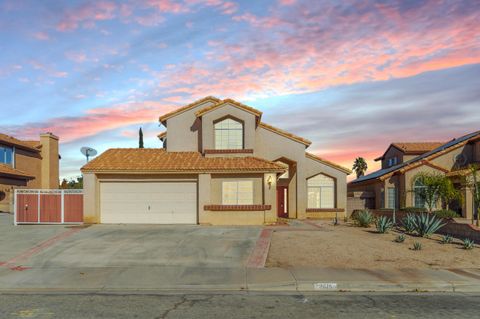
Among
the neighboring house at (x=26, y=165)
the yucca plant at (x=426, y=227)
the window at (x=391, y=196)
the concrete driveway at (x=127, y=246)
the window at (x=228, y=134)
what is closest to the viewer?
the concrete driveway at (x=127, y=246)

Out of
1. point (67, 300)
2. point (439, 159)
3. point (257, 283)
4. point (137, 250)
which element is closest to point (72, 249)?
point (137, 250)

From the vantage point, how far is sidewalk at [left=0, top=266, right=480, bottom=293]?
1200cm

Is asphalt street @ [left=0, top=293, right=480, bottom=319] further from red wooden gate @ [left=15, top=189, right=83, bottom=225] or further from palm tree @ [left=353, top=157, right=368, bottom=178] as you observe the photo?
palm tree @ [left=353, top=157, right=368, bottom=178]

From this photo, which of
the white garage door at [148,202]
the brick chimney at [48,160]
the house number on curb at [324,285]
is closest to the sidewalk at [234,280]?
the house number on curb at [324,285]

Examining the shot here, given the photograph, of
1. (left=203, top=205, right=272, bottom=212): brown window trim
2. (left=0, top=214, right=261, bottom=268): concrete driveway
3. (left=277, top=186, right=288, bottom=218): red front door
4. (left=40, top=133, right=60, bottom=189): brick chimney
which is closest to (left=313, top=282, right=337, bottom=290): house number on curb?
(left=0, top=214, right=261, bottom=268): concrete driveway

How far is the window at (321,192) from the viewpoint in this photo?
32969 millimetres

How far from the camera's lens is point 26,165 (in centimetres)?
4628

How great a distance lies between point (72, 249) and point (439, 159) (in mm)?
28473

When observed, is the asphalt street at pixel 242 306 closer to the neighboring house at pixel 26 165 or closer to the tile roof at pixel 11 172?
the neighboring house at pixel 26 165

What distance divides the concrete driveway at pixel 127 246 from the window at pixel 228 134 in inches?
255

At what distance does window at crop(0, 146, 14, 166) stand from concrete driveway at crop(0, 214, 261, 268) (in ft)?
70.4

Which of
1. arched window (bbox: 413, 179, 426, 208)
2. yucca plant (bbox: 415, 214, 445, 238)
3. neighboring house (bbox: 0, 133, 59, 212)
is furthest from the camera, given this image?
neighboring house (bbox: 0, 133, 59, 212)

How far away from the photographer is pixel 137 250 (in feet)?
56.6

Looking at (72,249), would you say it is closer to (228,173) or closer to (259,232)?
(259,232)
